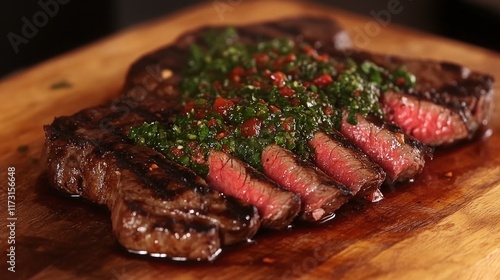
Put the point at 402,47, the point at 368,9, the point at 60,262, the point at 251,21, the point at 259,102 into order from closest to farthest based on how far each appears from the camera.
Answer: the point at 60,262 → the point at 259,102 → the point at 402,47 → the point at 251,21 → the point at 368,9

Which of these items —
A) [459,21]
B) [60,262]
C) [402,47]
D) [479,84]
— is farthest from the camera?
[459,21]

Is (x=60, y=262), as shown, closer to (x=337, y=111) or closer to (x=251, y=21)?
(x=337, y=111)

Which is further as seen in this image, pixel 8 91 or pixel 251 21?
pixel 251 21

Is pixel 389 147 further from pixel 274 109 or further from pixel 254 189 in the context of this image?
pixel 254 189


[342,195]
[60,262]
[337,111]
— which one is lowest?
[60,262]

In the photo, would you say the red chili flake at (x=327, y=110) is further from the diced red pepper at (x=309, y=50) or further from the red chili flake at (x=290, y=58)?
the diced red pepper at (x=309, y=50)

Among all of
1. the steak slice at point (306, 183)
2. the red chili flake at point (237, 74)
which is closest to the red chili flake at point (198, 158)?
→ the steak slice at point (306, 183)

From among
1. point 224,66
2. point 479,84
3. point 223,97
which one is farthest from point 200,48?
point 479,84

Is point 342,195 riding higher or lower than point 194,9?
lower

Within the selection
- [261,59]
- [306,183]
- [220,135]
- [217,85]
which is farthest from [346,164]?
[261,59]
